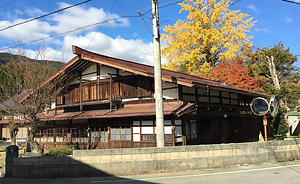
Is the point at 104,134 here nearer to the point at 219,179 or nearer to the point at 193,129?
the point at 193,129

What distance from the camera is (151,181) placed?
25.7 feet

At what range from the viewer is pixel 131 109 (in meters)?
15.1

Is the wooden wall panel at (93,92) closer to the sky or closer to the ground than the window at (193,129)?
closer to the sky

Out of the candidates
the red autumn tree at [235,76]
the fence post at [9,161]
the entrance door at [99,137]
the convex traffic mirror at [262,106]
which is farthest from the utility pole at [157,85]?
the red autumn tree at [235,76]

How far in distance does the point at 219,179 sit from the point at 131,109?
8.27 meters

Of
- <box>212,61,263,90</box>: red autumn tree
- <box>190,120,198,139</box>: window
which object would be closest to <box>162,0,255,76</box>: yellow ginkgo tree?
<box>212,61,263,90</box>: red autumn tree

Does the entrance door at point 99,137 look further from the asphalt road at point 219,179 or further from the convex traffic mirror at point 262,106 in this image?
the convex traffic mirror at point 262,106

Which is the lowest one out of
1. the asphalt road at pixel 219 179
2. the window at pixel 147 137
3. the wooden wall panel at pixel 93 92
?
the asphalt road at pixel 219 179

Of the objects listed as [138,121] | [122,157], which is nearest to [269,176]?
[122,157]

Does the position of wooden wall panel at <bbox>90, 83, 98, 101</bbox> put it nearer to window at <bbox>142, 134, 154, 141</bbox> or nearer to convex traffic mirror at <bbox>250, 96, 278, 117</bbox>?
window at <bbox>142, 134, 154, 141</bbox>

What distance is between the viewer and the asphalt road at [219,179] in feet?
24.8

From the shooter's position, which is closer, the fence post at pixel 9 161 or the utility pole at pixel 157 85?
the fence post at pixel 9 161

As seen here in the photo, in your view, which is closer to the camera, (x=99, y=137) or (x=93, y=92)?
(x=99, y=137)

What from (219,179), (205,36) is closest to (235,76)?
(205,36)
